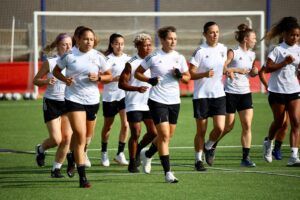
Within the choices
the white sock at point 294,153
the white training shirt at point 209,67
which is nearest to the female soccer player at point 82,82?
the white training shirt at point 209,67

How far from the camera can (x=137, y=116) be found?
14195 mm

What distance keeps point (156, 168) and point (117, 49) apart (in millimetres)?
2415

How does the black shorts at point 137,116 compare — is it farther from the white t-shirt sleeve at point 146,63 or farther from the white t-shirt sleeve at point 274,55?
the white t-shirt sleeve at point 274,55

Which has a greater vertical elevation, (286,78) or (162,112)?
(286,78)

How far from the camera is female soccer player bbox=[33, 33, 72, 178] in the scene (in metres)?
13.4

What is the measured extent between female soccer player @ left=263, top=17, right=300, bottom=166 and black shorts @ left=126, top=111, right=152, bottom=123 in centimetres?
228

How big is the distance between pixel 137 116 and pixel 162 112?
143 centimetres

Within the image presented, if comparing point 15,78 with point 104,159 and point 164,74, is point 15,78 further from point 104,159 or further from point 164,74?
point 164,74

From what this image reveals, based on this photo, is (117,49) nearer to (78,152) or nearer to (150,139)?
(150,139)

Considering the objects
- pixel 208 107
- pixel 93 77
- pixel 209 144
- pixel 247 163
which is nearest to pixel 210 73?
pixel 208 107

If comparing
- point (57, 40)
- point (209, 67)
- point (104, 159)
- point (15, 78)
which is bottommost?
point (104, 159)

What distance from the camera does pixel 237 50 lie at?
15.1 meters

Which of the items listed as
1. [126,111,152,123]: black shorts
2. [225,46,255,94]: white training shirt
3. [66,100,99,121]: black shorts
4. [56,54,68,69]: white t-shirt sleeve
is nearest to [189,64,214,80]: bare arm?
[126,111,152,123]: black shorts

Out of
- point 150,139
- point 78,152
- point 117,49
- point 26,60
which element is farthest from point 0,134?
point 26,60
